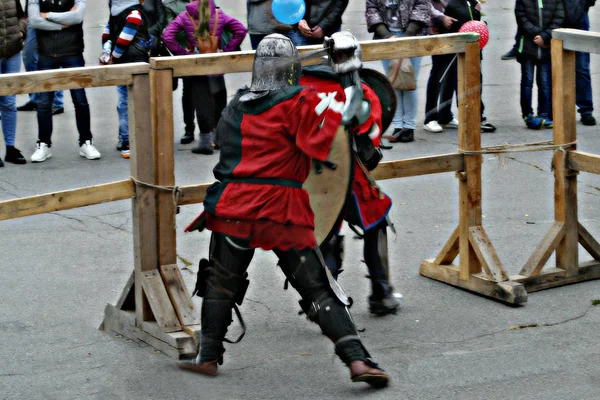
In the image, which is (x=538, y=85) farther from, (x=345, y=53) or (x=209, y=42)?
(x=345, y=53)

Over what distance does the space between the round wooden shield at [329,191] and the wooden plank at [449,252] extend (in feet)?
4.53

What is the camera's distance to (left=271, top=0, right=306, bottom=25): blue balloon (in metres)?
10.2

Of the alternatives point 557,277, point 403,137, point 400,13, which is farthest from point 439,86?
point 557,277

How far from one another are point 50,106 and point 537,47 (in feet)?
16.0

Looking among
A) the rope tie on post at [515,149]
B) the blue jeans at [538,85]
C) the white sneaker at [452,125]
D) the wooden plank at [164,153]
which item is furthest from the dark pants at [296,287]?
the blue jeans at [538,85]

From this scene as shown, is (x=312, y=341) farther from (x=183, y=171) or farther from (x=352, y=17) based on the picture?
(x=352, y=17)

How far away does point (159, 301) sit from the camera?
5.55 metres

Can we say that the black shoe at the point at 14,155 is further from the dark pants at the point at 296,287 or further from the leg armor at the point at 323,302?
the leg armor at the point at 323,302

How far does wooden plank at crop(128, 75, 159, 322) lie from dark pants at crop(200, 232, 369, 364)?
53 centimetres

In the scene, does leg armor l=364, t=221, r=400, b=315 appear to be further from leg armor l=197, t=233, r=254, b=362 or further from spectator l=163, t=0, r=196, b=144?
spectator l=163, t=0, r=196, b=144

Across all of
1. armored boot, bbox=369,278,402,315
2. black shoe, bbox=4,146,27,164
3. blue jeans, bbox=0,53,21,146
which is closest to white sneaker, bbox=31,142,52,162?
black shoe, bbox=4,146,27,164

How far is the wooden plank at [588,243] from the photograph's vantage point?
6684 millimetres

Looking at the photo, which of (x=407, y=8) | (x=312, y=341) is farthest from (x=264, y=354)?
(x=407, y=8)

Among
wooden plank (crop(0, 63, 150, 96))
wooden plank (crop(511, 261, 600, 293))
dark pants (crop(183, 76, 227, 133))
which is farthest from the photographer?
dark pants (crop(183, 76, 227, 133))
